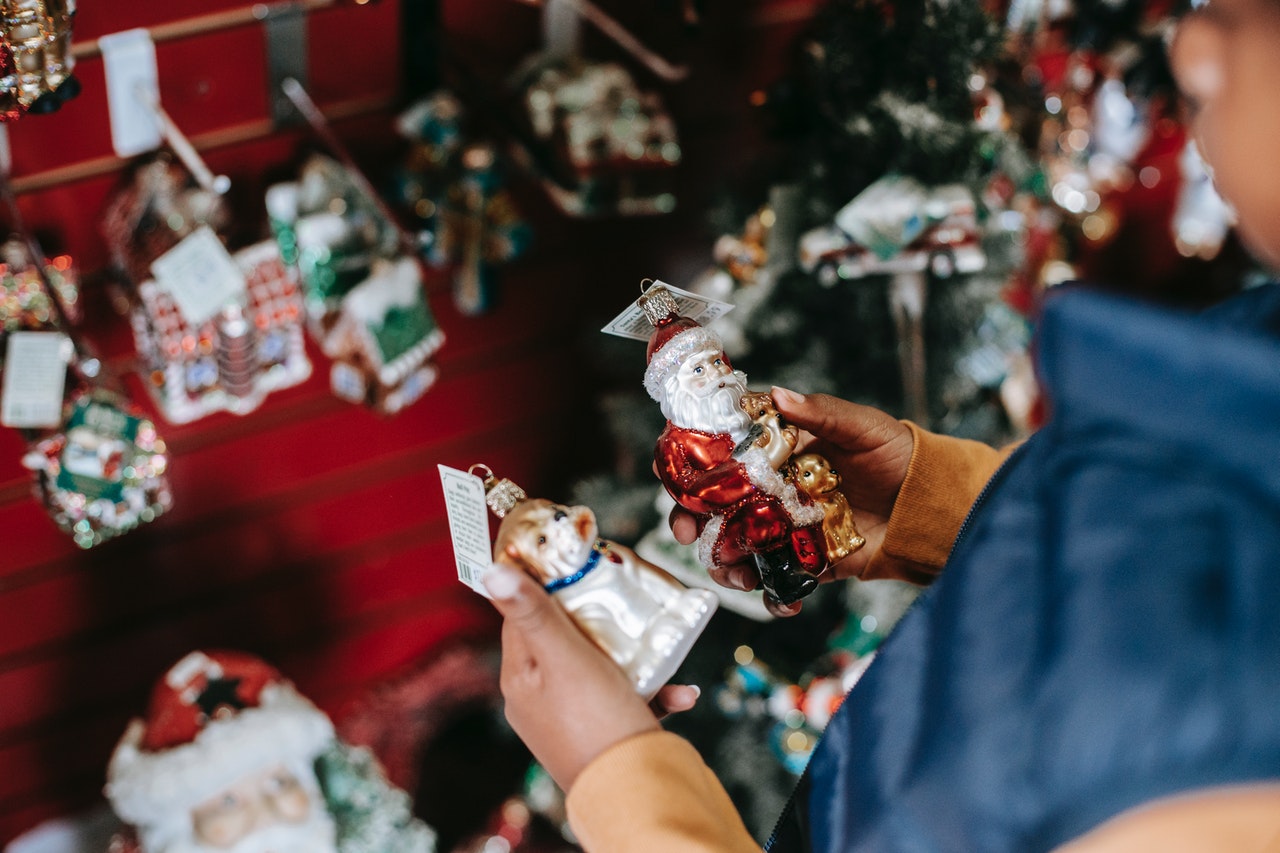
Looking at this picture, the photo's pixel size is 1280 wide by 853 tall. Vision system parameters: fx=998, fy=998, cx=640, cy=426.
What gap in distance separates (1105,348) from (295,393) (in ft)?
5.14

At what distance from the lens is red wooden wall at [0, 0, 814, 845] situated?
1.54 metres

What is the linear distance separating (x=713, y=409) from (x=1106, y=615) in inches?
16.4

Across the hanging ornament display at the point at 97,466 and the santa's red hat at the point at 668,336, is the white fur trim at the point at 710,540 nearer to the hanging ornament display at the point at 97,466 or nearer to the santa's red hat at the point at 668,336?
the santa's red hat at the point at 668,336

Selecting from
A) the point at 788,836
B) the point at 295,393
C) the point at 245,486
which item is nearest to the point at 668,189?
the point at 295,393

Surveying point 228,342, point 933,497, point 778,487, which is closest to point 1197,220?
point 933,497

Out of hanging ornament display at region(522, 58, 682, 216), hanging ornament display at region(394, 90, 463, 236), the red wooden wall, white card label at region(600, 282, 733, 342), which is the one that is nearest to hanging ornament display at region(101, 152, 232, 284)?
the red wooden wall

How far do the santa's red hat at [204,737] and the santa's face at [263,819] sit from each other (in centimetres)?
3

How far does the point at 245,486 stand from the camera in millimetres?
1852

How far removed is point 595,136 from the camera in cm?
159

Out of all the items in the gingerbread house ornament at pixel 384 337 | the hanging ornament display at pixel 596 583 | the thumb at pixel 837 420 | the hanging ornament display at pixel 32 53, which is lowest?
the gingerbread house ornament at pixel 384 337

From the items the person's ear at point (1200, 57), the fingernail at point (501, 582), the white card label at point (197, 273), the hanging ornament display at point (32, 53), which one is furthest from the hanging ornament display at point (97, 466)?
the person's ear at point (1200, 57)

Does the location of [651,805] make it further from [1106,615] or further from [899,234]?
[899,234]

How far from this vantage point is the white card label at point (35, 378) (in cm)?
128

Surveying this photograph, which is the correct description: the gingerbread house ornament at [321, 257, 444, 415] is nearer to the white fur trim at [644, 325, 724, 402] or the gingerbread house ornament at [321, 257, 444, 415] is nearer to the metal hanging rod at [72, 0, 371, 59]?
the metal hanging rod at [72, 0, 371, 59]
